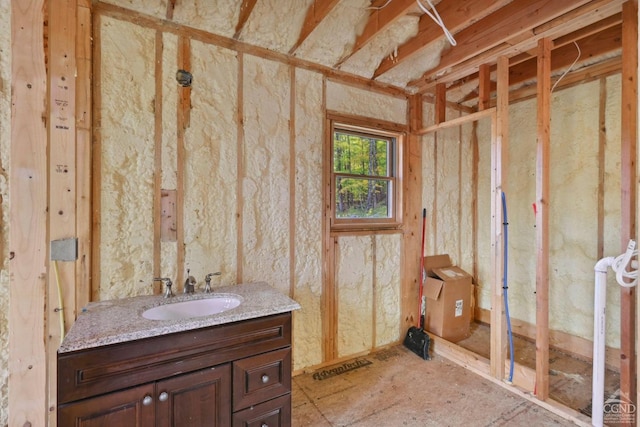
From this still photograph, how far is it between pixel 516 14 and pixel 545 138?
3.01 feet

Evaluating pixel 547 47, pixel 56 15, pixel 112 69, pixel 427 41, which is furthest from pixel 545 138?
pixel 56 15

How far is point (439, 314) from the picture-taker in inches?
113

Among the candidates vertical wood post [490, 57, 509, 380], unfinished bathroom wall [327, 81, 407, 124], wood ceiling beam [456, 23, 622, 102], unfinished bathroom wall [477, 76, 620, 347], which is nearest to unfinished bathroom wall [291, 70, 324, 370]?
unfinished bathroom wall [327, 81, 407, 124]

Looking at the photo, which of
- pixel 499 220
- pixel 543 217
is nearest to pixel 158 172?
pixel 499 220

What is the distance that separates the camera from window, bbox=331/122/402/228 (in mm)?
2646

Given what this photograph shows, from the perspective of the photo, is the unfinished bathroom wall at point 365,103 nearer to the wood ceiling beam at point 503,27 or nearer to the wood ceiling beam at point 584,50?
the wood ceiling beam at point 503,27

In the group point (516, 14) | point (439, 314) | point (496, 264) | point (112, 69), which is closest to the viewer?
point (112, 69)

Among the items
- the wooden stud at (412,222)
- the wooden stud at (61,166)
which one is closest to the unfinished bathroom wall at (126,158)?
the wooden stud at (61,166)

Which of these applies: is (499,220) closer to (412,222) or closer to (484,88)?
(412,222)

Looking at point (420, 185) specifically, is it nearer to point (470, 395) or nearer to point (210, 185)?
point (470, 395)

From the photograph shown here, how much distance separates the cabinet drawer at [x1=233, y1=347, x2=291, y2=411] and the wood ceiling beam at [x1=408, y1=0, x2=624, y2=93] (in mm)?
2718

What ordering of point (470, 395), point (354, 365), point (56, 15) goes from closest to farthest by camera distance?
point (56, 15) < point (470, 395) < point (354, 365)

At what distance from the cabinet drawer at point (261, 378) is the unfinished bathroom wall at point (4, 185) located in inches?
49.3

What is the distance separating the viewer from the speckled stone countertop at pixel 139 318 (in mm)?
1174
